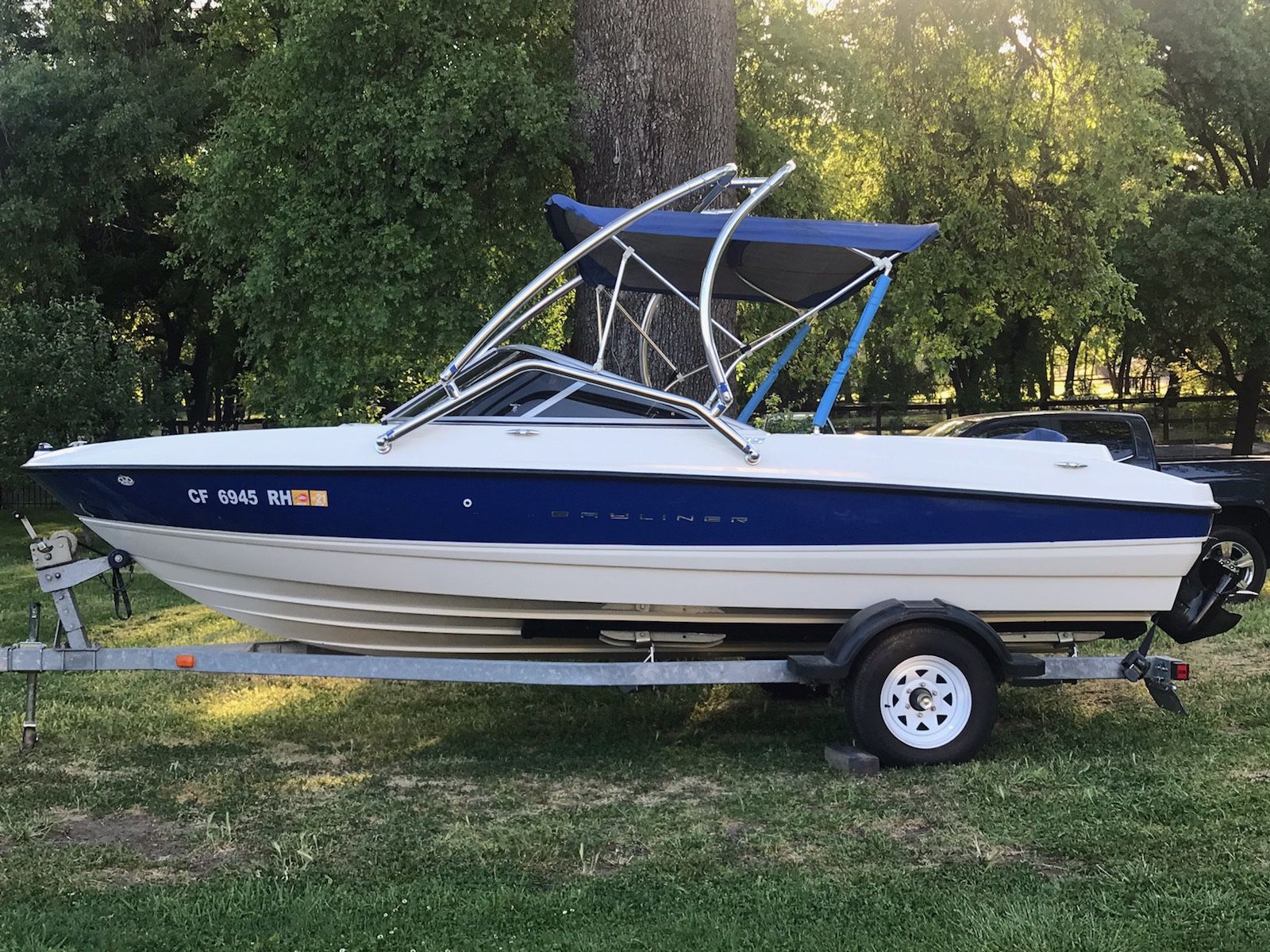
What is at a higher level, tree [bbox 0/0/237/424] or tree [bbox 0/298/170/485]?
tree [bbox 0/0/237/424]

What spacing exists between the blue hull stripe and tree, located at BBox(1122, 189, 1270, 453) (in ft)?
53.9

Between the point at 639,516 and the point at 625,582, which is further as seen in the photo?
the point at 625,582

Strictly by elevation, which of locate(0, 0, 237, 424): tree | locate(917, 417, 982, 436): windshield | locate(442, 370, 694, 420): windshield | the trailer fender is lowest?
the trailer fender

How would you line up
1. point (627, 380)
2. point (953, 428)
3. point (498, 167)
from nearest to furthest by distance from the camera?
point (627, 380) < point (498, 167) < point (953, 428)

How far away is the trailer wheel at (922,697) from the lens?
5.23 meters

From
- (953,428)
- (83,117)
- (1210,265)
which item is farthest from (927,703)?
(1210,265)

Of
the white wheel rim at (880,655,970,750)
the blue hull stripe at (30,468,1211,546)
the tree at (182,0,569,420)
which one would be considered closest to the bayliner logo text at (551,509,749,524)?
the blue hull stripe at (30,468,1211,546)

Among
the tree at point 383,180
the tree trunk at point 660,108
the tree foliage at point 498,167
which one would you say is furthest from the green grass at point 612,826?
the tree foliage at point 498,167

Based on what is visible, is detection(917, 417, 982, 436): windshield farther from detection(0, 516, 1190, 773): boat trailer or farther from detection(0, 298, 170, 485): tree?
detection(0, 298, 170, 485): tree

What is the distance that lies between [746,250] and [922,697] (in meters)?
2.26

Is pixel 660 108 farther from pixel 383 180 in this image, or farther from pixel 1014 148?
pixel 1014 148

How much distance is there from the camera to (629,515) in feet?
17.0

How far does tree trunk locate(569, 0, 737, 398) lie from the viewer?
8836 millimetres

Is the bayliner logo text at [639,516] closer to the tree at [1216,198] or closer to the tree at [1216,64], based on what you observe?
the tree at [1216,198]
